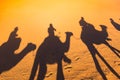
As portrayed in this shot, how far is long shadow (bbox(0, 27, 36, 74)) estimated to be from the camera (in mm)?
9008

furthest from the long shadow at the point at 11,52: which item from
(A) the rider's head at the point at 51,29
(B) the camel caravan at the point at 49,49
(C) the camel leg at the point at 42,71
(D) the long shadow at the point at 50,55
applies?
(A) the rider's head at the point at 51,29

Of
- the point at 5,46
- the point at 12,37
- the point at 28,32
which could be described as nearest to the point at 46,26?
the point at 28,32

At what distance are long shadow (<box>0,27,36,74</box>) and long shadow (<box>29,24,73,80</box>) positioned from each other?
73 cm

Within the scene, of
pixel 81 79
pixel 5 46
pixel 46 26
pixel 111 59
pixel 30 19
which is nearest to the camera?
pixel 81 79

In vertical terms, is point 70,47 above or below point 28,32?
below

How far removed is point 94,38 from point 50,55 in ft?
9.87

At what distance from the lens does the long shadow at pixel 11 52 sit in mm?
9008

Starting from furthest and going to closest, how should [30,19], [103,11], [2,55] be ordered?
[103,11] → [30,19] → [2,55]

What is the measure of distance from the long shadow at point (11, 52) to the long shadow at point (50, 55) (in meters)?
0.73

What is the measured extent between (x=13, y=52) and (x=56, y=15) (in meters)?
5.38

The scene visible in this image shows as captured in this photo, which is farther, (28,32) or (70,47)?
(28,32)

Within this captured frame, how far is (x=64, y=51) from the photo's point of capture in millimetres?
9797

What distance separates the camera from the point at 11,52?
9.99 meters

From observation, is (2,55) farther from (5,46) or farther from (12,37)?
(12,37)
